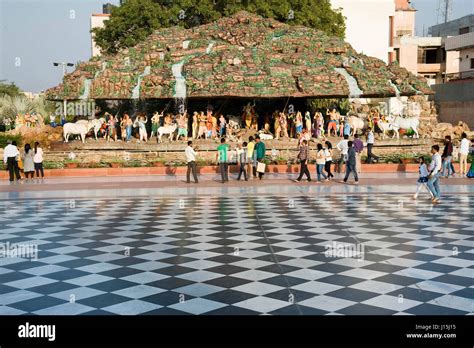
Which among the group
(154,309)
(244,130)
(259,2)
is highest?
(259,2)

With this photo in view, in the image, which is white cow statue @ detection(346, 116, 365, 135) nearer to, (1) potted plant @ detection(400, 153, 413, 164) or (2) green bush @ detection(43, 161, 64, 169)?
(1) potted plant @ detection(400, 153, 413, 164)

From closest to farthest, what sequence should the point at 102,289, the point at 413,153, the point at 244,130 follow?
the point at 102,289, the point at 413,153, the point at 244,130

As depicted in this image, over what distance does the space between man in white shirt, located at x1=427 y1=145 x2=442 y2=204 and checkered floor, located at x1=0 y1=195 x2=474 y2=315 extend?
1.20 ft

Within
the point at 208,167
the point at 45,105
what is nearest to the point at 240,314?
the point at 208,167

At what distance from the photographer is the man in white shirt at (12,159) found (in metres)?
25.1

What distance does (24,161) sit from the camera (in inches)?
1019

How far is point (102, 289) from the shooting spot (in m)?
9.61

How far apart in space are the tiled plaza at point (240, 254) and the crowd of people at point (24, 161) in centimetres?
453

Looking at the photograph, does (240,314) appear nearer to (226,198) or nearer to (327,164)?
(226,198)

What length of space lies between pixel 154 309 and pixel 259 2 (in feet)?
132

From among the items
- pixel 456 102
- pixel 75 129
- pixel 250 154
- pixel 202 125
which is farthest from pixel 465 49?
pixel 250 154

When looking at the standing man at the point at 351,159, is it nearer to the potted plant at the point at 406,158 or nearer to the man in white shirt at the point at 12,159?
the potted plant at the point at 406,158

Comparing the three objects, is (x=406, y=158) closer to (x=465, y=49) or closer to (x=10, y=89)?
(x=465, y=49)

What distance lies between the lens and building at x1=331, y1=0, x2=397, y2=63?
70.1m
